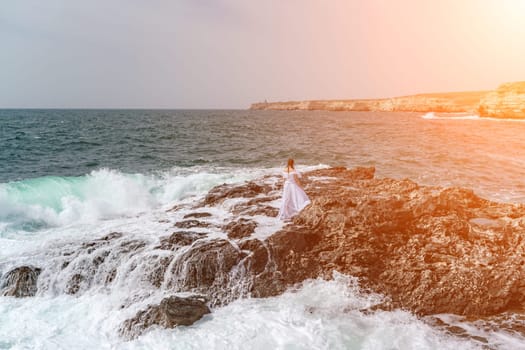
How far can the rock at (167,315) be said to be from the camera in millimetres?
7621

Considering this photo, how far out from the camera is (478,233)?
33.5 ft

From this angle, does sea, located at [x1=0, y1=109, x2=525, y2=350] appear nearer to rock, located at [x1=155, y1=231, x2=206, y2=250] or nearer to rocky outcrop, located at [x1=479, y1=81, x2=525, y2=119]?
rock, located at [x1=155, y1=231, x2=206, y2=250]

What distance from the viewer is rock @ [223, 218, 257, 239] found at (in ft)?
34.2

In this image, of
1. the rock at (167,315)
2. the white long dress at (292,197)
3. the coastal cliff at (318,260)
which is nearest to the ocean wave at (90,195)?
the coastal cliff at (318,260)

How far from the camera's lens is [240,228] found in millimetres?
10703

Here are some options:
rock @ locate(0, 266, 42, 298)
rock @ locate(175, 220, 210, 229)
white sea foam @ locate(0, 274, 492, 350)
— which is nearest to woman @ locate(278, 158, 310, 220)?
rock @ locate(175, 220, 210, 229)

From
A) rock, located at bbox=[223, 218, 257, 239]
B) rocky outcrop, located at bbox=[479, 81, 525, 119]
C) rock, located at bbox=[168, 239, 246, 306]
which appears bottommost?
rock, located at bbox=[168, 239, 246, 306]

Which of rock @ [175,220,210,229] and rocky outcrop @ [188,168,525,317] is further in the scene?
rock @ [175,220,210,229]

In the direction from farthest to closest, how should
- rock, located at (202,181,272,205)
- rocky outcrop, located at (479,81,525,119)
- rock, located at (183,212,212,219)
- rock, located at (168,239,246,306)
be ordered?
rocky outcrop, located at (479,81,525,119), rock, located at (202,181,272,205), rock, located at (183,212,212,219), rock, located at (168,239,246,306)

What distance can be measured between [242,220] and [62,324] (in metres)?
5.80

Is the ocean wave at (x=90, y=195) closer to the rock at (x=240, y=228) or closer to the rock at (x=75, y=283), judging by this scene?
the rock at (x=75, y=283)

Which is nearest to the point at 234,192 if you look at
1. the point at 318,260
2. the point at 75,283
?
the point at 318,260

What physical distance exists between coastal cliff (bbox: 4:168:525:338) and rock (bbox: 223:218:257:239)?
39 mm

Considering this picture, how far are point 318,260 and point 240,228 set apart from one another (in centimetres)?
272
